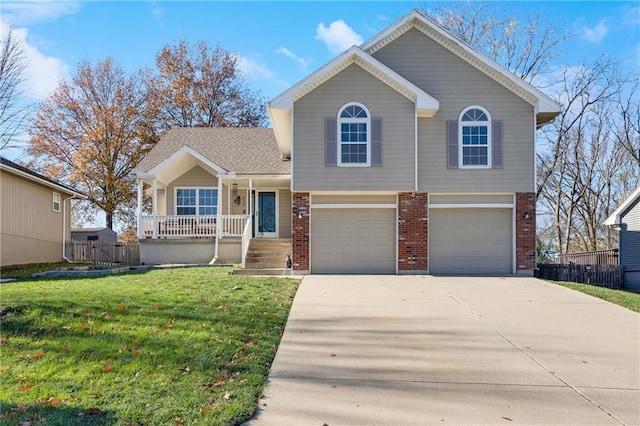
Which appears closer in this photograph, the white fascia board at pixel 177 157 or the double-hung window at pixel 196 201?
the white fascia board at pixel 177 157

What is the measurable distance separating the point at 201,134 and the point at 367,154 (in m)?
10.2

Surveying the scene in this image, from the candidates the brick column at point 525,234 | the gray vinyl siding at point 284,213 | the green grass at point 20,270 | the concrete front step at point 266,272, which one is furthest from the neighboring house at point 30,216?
the brick column at point 525,234

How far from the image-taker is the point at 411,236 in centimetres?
1491

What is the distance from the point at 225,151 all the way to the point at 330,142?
684 cm

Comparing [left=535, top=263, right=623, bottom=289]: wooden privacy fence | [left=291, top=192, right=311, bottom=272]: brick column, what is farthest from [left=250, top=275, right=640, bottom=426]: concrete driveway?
[left=535, top=263, right=623, bottom=289]: wooden privacy fence

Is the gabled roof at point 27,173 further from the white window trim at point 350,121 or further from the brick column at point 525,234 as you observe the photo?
the brick column at point 525,234

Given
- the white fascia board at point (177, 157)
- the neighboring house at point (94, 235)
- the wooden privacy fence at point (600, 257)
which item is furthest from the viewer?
the neighboring house at point (94, 235)

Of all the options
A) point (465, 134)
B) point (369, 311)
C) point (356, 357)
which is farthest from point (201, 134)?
point (356, 357)

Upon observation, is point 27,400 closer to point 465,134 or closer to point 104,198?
point 465,134

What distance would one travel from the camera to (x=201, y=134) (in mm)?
22516

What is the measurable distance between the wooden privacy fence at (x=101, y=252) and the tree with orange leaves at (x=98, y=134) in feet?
32.3

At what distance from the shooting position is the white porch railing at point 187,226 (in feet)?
59.6

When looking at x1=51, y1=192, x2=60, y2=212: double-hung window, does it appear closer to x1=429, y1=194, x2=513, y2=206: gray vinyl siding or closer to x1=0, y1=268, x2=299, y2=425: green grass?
x1=0, y1=268, x2=299, y2=425: green grass

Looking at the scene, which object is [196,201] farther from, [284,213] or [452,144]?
[452,144]
